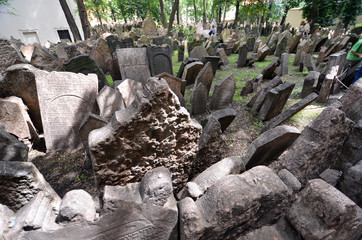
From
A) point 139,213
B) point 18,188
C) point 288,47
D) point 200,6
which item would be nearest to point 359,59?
point 288,47

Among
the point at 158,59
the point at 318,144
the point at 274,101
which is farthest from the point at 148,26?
the point at 318,144

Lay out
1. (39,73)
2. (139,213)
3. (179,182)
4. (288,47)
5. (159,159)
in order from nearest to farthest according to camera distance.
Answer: (139,213)
(159,159)
(179,182)
(39,73)
(288,47)

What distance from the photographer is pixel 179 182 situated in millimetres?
2410

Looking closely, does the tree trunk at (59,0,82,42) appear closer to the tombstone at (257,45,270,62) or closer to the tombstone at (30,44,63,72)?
the tombstone at (30,44,63,72)

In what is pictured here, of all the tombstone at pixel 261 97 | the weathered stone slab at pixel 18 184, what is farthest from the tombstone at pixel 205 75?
the weathered stone slab at pixel 18 184

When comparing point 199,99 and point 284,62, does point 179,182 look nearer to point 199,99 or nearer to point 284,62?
point 199,99

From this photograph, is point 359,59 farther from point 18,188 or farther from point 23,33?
point 23,33

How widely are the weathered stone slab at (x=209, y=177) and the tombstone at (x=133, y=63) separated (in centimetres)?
397

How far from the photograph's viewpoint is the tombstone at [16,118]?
316 cm

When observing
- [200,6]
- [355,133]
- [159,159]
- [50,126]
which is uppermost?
[200,6]

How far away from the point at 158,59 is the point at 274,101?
3.58m

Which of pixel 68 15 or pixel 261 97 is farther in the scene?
pixel 68 15

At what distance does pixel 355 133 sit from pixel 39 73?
4.64 meters

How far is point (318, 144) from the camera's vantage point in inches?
80.7
